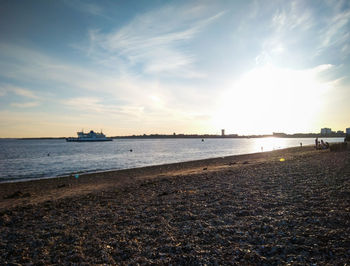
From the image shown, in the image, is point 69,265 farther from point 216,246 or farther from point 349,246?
point 349,246

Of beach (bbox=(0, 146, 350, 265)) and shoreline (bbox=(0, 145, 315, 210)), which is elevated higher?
beach (bbox=(0, 146, 350, 265))

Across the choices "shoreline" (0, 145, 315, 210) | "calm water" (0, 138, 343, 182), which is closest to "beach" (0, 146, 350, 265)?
"shoreline" (0, 145, 315, 210)

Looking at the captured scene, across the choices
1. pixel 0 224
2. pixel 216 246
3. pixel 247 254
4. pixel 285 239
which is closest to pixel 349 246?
pixel 285 239

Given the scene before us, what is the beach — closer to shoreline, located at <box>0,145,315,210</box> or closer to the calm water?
shoreline, located at <box>0,145,315,210</box>

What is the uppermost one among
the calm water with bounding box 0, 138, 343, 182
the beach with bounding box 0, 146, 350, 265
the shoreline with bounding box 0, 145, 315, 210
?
the beach with bounding box 0, 146, 350, 265

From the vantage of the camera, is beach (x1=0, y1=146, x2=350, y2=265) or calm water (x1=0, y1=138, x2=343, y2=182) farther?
calm water (x1=0, y1=138, x2=343, y2=182)

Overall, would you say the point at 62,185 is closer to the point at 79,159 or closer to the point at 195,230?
the point at 195,230

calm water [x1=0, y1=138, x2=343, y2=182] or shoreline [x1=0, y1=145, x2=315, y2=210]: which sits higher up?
shoreline [x1=0, y1=145, x2=315, y2=210]

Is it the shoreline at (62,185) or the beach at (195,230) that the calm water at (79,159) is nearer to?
the shoreline at (62,185)

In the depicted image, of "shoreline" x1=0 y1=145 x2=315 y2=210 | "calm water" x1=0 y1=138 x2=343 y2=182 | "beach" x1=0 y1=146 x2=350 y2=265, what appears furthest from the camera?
"calm water" x1=0 y1=138 x2=343 y2=182

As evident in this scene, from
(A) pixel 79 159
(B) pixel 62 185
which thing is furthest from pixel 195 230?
(A) pixel 79 159

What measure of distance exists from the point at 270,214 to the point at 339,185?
19.1ft

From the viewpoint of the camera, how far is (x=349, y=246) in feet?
15.5

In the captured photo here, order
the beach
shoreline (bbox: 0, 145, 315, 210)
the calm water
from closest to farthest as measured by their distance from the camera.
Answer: the beach < shoreline (bbox: 0, 145, 315, 210) < the calm water
